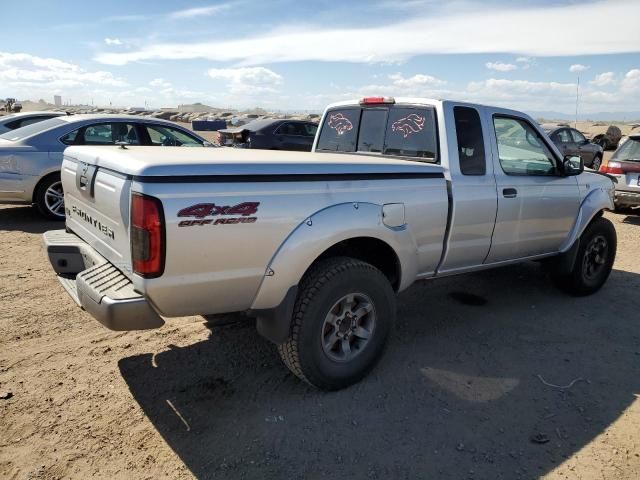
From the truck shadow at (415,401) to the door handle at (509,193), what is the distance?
1.19 m

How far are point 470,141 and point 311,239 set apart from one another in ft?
6.06

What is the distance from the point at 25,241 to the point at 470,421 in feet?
19.7

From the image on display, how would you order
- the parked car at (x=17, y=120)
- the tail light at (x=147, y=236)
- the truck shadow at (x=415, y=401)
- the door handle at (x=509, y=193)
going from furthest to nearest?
the parked car at (x=17, y=120) < the door handle at (x=509, y=193) < the truck shadow at (x=415, y=401) < the tail light at (x=147, y=236)

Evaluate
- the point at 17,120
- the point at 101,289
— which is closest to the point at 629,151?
the point at 101,289

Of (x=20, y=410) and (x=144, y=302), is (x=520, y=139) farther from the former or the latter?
(x=20, y=410)

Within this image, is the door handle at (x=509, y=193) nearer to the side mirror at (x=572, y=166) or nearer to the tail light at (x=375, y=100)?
the side mirror at (x=572, y=166)

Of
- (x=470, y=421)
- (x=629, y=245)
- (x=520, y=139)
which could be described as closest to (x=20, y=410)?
(x=470, y=421)

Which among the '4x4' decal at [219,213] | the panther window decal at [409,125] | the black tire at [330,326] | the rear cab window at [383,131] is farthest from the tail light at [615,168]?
the '4x4' decal at [219,213]

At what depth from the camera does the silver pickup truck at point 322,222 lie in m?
2.65

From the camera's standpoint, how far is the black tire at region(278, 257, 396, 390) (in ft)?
10.3

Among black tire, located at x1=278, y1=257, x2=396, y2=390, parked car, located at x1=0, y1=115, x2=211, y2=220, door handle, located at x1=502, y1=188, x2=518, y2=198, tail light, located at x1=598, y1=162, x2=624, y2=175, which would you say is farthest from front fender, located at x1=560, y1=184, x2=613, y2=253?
parked car, located at x1=0, y1=115, x2=211, y2=220

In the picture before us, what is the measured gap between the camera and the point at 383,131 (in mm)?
4414

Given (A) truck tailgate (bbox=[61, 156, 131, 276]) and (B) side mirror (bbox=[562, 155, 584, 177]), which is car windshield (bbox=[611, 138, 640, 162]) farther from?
(A) truck tailgate (bbox=[61, 156, 131, 276])

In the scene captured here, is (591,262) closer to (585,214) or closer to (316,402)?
(585,214)
